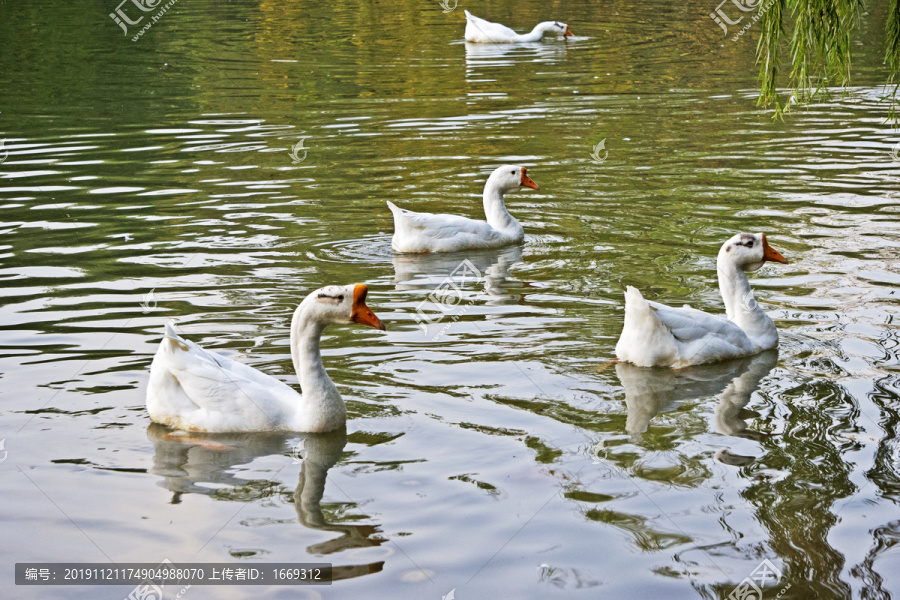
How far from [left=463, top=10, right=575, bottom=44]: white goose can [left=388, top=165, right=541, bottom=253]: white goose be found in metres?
16.7

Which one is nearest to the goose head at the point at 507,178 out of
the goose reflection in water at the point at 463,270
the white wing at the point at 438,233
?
the white wing at the point at 438,233

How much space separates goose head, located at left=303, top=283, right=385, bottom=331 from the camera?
7613mm

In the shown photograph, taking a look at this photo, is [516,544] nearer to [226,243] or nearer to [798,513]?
[798,513]

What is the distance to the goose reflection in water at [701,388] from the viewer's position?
781 centimetres

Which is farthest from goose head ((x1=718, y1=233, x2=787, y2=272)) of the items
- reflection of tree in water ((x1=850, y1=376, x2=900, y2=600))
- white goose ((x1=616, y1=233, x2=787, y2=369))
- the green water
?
reflection of tree in water ((x1=850, y1=376, x2=900, y2=600))

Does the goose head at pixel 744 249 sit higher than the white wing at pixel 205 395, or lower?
higher

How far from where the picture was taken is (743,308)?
30.6ft

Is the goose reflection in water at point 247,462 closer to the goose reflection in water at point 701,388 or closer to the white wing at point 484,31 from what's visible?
the goose reflection in water at point 701,388

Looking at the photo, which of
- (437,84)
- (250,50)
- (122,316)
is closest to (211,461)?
(122,316)

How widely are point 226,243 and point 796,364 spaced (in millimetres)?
6853

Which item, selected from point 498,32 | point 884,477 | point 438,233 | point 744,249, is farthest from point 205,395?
point 498,32

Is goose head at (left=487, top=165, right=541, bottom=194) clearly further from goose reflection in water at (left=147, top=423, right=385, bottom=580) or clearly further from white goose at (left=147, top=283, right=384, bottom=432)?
goose reflection in water at (left=147, top=423, right=385, bottom=580)

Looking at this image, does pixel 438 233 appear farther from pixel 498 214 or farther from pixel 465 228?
pixel 498 214

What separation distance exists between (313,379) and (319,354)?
0.19 meters
